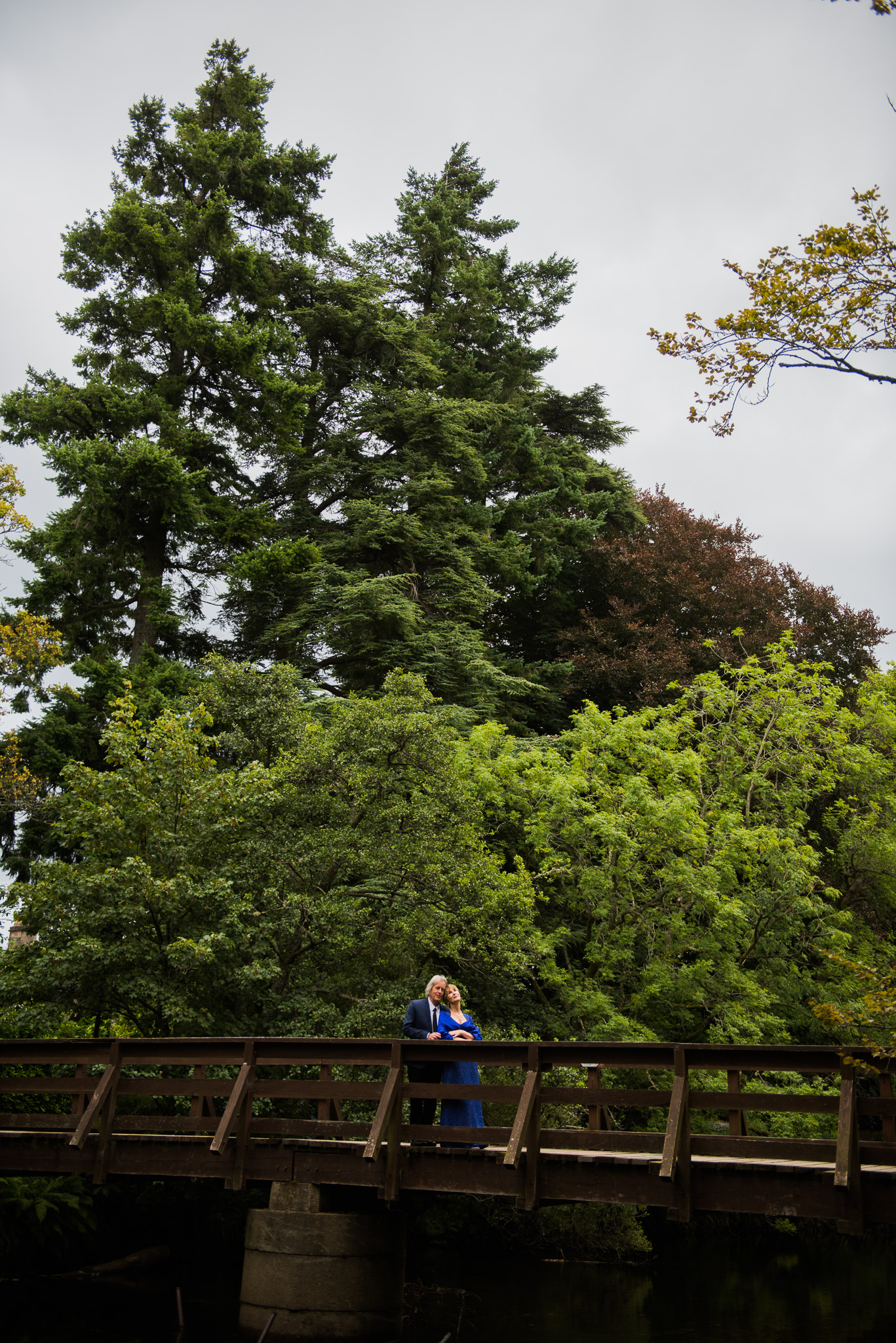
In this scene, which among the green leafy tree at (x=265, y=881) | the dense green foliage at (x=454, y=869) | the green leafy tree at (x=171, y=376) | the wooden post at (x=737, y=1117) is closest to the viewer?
the wooden post at (x=737, y=1117)

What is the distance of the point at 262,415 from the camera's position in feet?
94.5

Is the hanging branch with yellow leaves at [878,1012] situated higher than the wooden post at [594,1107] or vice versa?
the hanging branch with yellow leaves at [878,1012]

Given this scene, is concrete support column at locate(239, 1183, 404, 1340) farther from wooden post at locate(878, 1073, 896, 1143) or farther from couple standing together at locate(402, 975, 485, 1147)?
wooden post at locate(878, 1073, 896, 1143)

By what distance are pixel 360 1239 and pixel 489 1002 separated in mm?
7640

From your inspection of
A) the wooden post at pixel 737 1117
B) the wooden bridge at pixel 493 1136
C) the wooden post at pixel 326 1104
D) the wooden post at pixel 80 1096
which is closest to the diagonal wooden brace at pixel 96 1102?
the wooden bridge at pixel 493 1136

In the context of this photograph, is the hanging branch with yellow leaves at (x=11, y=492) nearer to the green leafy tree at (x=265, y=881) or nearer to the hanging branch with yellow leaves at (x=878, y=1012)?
the green leafy tree at (x=265, y=881)

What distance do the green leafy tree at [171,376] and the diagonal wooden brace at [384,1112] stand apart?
17078 mm

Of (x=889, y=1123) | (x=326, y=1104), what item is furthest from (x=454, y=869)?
(x=889, y=1123)

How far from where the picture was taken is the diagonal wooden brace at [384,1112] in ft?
32.5

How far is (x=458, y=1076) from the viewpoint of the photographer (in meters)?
10.4

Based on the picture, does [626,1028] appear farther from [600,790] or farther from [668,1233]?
[668,1233]

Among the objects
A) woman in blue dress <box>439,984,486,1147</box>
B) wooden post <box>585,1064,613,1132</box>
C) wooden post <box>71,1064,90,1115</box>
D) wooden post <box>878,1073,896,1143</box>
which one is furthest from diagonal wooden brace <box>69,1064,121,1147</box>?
wooden post <box>878,1073,896,1143</box>

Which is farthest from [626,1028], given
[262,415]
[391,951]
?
[262,415]

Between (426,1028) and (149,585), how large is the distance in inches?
686
